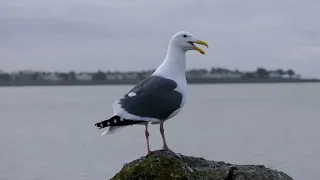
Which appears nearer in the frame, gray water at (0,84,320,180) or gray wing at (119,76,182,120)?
gray wing at (119,76,182,120)

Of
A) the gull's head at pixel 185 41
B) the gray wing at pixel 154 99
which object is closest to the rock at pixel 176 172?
the gray wing at pixel 154 99

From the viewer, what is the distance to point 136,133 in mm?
41469

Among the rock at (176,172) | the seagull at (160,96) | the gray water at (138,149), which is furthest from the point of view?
the gray water at (138,149)

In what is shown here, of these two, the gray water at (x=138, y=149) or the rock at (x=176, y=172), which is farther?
the gray water at (x=138, y=149)

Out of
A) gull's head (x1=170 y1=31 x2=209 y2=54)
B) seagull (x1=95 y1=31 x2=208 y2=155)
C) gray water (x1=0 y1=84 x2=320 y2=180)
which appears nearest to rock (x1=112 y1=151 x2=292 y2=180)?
seagull (x1=95 y1=31 x2=208 y2=155)

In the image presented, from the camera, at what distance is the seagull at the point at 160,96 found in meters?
7.34

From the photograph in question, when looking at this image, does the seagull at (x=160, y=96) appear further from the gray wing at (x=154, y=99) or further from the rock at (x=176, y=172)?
the rock at (x=176, y=172)

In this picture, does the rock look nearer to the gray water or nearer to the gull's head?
the gull's head

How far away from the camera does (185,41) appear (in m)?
7.85

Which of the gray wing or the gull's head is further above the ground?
the gull's head

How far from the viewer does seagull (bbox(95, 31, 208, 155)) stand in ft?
24.1

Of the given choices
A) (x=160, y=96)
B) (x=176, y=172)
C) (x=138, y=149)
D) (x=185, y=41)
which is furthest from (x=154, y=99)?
(x=138, y=149)

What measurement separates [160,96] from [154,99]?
0.28 feet

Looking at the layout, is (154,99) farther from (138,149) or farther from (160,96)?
(138,149)
